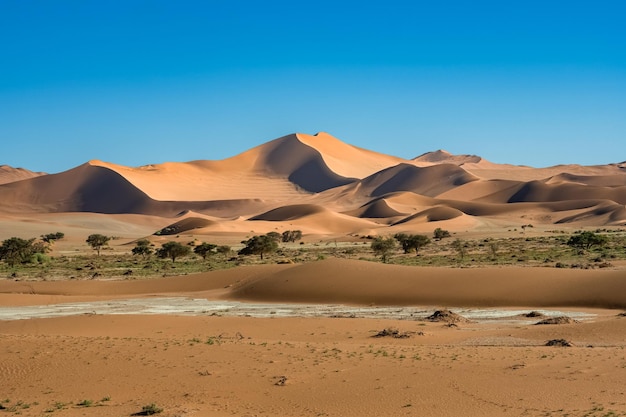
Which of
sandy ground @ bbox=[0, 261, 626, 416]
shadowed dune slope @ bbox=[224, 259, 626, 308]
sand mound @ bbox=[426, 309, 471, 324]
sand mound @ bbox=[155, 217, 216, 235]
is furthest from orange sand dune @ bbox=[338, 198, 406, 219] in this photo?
sandy ground @ bbox=[0, 261, 626, 416]

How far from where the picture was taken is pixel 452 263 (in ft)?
145

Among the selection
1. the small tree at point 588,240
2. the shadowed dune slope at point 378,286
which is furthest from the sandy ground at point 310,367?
the small tree at point 588,240

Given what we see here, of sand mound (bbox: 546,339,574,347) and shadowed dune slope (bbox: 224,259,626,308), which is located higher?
shadowed dune slope (bbox: 224,259,626,308)

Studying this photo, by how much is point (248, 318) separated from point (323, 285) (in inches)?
307

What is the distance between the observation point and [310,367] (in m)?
14.9

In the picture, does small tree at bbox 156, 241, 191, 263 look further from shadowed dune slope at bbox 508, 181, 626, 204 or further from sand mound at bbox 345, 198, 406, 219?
shadowed dune slope at bbox 508, 181, 626, 204

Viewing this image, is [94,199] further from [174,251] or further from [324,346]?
[324,346]

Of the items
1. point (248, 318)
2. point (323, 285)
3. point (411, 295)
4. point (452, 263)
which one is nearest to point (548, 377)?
point (248, 318)

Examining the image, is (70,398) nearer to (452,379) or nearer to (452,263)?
(452,379)

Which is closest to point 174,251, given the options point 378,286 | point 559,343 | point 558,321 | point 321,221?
point 378,286

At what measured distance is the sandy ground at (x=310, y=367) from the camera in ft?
39.6

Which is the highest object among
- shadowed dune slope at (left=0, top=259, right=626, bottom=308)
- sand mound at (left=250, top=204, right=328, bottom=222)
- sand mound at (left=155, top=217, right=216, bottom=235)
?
sand mound at (left=250, top=204, right=328, bottom=222)

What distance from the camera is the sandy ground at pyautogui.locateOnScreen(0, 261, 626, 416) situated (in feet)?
39.6

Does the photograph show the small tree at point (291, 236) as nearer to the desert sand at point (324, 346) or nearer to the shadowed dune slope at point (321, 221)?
the shadowed dune slope at point (321, 221)
